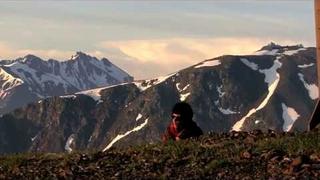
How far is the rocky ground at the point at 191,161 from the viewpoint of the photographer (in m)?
12.5

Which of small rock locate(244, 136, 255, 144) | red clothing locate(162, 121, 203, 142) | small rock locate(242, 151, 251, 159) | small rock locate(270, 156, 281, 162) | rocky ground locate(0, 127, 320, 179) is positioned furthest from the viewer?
red clothing locate(162, 121, 203, 142)

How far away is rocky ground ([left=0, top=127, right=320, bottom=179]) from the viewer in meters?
12.5

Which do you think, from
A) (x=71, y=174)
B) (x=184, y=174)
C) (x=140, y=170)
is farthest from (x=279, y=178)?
(x=71, y=174)

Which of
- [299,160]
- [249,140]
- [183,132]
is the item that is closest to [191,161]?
[299,160]

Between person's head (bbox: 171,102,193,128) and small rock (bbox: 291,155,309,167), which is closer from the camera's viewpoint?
small rock (bbox: 291,155,309,167)

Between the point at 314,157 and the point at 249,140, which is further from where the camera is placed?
the point at 249,140

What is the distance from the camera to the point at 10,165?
1527 cm

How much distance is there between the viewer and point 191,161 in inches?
537

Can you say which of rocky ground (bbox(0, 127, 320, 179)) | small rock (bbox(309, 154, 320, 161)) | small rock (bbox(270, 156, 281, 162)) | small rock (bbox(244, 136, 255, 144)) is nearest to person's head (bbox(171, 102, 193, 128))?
rocky ground (bbox(0, 127, 320, 179))

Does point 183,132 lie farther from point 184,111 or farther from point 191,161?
point 191,161

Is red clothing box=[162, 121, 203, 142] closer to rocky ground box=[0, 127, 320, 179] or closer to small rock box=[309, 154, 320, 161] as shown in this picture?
rocky ground box=[0, 127, 320, 179]

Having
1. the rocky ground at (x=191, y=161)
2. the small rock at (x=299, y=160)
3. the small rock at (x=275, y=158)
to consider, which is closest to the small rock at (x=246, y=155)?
the rocky ground at (x=191, y=161)

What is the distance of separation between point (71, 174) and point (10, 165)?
7.45 feet

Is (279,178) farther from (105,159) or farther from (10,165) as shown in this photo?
(10,165)
